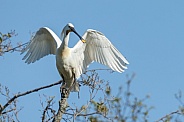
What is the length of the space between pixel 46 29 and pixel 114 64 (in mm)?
1260

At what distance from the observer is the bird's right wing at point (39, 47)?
8953 mm

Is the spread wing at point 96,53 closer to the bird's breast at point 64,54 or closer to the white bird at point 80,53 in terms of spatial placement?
the white bird at point 80,53

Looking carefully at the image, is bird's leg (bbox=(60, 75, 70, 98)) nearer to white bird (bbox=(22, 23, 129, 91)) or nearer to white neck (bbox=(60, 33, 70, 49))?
white bird (bbox=(22, 23, 129, 91))

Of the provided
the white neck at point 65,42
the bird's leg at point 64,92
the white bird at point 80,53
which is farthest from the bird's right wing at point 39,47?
the bird's leg at point 64,92

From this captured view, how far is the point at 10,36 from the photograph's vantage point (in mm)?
7672

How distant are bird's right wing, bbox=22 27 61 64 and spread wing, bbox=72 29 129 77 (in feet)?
1.80

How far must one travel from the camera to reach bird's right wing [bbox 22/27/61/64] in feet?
29.4

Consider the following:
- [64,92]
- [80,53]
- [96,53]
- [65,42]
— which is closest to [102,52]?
[96,53]

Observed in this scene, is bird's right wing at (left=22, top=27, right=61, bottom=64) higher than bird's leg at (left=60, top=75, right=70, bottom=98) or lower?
higher

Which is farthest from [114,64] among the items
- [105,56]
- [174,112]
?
[174,112]

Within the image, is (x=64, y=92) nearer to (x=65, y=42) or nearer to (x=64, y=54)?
(x=64, y=54)

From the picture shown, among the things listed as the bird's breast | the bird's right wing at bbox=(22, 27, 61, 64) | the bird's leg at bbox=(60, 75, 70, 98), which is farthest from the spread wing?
the bird's right wing at bbox=(22, 27, 61, 64)

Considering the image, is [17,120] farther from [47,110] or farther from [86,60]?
[86,60]

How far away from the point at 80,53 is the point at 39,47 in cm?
81
